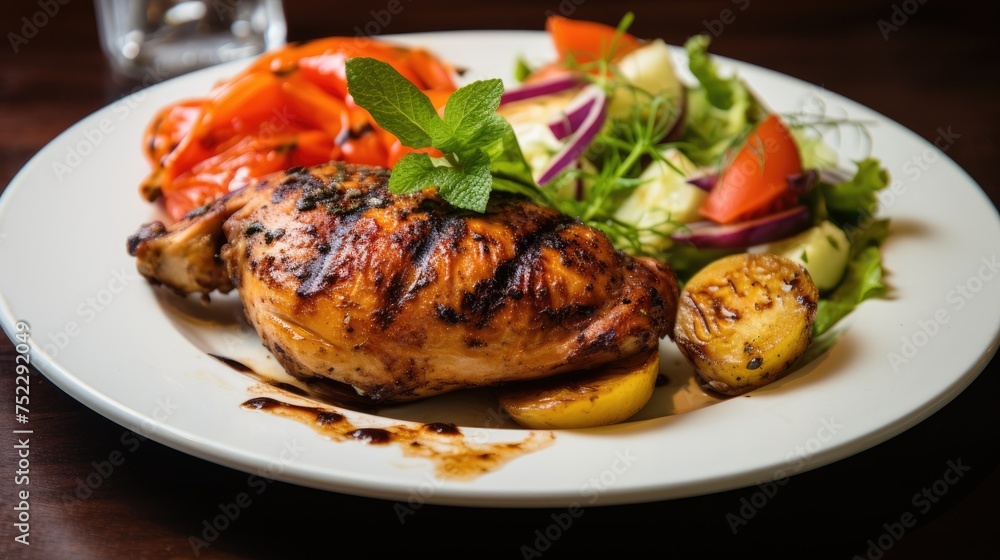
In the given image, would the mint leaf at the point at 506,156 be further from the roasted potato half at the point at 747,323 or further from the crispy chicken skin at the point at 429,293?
the roasted potato half at the point at 747,323

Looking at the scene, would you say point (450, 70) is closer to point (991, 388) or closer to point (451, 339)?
point (451, 339)

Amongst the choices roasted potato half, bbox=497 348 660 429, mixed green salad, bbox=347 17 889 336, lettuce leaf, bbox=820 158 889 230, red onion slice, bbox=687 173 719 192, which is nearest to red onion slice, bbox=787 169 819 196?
mixed green salad, bbox=347 17 889 336

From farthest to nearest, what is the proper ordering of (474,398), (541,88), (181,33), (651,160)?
(181,33) < (541,88) < (651,160) < (474,398)

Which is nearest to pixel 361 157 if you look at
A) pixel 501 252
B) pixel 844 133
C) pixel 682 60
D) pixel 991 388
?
pixel 501 252

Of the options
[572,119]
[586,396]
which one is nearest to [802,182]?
[572,119]

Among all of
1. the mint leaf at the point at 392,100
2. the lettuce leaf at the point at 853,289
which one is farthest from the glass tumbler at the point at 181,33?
the lettuce leaf at the point at 853,289

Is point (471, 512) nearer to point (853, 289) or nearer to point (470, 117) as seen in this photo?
point (470, 117)
